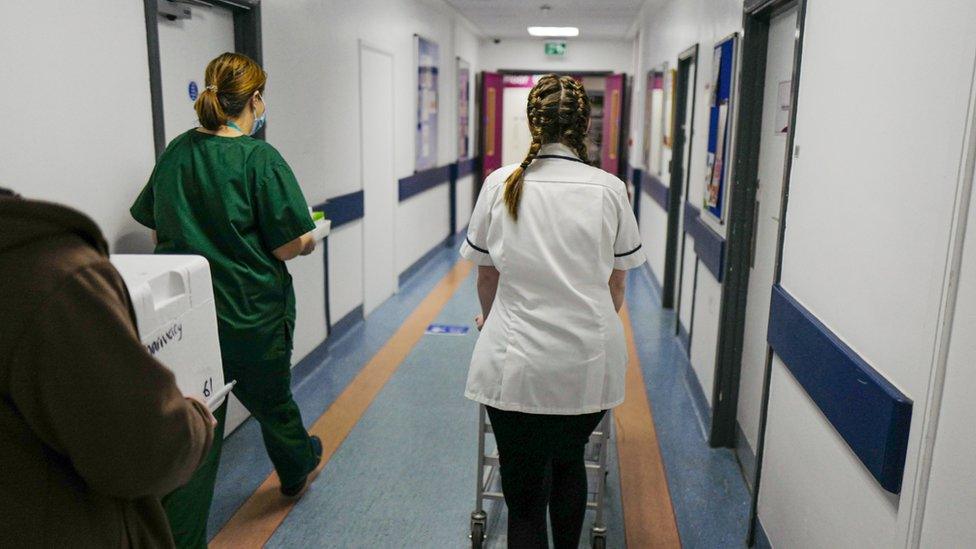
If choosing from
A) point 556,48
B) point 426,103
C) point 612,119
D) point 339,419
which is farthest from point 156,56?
point 556,48

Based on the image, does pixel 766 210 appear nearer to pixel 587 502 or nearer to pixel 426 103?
pixel 587 502

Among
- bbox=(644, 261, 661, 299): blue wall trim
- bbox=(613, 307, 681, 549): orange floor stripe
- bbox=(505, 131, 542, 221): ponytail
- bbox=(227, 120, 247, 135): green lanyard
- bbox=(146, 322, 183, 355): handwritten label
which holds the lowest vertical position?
bbox=(613, 307, 681, 549): orange floor stripe

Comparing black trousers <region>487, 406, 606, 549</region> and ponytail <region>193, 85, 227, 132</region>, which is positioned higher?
ponytail <region>193, 85, 227, 132</region>

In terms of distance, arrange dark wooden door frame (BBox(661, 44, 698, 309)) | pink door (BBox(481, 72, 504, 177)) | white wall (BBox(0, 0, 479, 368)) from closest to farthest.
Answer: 1. white wall (BBox(0, 0, 479, 368))
2. dark wooden door frame (BBox(661, 44, 698, 309))
3. pink door (BBox(481, 72, 504, 177))

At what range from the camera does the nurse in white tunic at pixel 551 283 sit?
69.3 inches

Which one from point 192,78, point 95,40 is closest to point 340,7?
point 192,78

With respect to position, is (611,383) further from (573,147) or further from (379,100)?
(379,100)

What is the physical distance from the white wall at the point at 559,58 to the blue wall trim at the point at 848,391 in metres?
8.82

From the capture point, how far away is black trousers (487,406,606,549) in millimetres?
1863

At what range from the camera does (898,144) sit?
4.78 feet

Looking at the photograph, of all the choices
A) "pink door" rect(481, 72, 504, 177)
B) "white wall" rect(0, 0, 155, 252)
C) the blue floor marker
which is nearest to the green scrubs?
"white wall" rect(0, 0, 155, 252)

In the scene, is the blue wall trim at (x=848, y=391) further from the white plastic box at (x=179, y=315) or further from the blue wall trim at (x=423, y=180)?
the blue wall trim at (x=423, y=180)

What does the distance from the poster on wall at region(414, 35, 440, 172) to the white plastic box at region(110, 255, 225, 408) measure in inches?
200

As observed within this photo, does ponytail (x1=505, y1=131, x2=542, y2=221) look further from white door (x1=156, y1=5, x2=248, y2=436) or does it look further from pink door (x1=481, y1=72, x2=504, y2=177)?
pink door (x1=481, y1=72, x2=504, y2=177)
